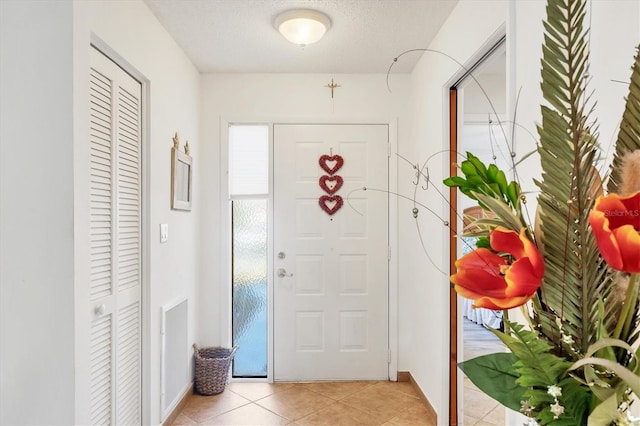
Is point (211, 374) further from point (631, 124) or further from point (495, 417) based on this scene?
point (631, 124)

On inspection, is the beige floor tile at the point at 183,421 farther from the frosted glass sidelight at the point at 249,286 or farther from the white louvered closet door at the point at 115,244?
the frosted glass sidelight at the point at 249,286

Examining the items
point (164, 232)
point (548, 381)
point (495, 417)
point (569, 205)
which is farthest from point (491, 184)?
point (495, 417)

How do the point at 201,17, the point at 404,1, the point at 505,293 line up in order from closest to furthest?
the point at 505,293 < the point at 404,1 < the point at 201,17

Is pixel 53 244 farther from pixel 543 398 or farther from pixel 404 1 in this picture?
pixel 404 1

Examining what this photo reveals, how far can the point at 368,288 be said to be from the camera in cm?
344

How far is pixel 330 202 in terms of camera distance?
135 inches

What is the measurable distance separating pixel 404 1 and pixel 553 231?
2066mm

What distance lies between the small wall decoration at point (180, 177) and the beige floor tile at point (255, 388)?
1.45m

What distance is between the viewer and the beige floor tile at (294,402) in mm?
2865

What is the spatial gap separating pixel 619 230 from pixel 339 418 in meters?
2.67

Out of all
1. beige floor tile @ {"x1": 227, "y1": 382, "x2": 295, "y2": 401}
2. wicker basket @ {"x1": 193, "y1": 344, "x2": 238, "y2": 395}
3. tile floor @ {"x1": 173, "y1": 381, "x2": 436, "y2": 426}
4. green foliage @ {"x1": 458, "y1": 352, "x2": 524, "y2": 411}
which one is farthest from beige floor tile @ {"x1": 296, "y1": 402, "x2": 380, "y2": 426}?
green foliage @ {"x1": 458, "y1": 352, "x2": 524, "y2": 411}

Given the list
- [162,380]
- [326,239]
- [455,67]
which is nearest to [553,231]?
[455,67]

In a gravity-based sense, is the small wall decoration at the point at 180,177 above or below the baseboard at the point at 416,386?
above

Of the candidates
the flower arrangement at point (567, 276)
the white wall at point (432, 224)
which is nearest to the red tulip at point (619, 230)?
the flower arrangement at point (567, 276)
